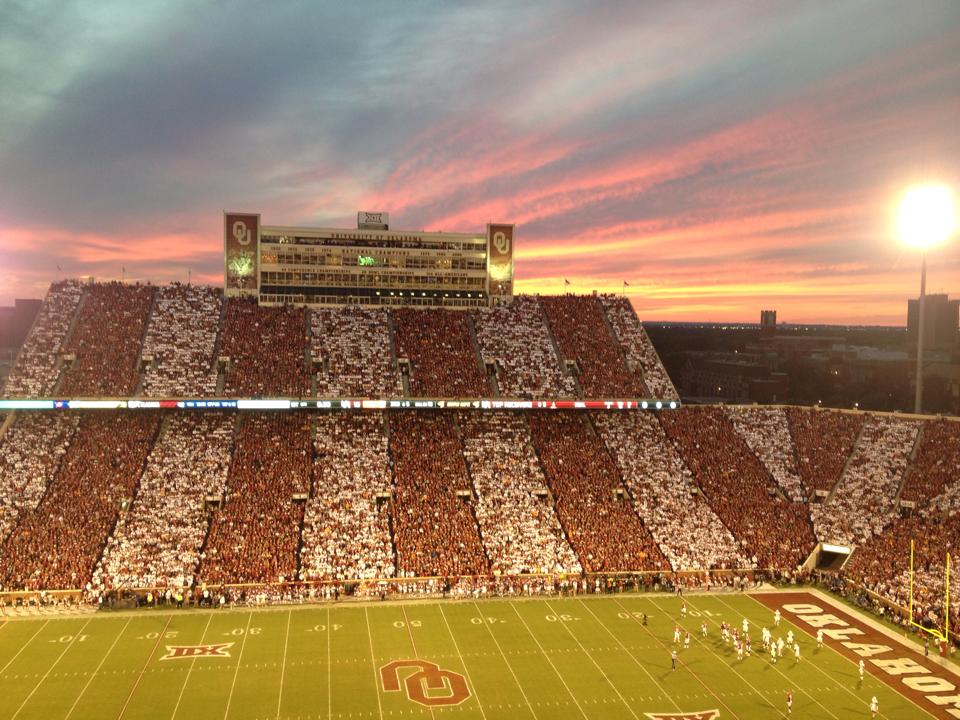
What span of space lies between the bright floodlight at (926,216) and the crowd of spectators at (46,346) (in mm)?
48675

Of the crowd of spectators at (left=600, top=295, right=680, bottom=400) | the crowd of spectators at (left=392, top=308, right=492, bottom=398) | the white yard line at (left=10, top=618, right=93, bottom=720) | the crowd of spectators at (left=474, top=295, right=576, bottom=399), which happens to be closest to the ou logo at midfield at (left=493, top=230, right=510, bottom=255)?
the crowd of spectators at (left=474, top=295, right=576, bottom=399)

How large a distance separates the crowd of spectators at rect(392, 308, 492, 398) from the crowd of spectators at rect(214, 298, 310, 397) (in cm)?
651

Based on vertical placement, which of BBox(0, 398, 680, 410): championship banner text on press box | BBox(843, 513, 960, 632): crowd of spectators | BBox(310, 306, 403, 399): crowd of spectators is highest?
BBox(310, 306, 403, 399): crowd of spectators

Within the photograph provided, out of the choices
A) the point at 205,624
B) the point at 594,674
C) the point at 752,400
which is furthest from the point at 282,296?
the point at 752,400

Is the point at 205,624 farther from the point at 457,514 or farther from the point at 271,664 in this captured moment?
the point at 457,514

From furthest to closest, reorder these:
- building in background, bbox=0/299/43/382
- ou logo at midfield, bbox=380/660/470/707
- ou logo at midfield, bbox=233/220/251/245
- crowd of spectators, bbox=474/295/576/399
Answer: building in background, bbox=0/299/43/382 < ou logo at midfield, bbox=233/220/251/245 < crowd of spectators, bbox=474/295/576/399 < ou logo at midfield, bbox=380/660/470/707

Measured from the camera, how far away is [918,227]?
43844mm

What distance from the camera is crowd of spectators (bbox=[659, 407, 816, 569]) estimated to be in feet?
128

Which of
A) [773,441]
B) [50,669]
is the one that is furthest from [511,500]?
[50,669]

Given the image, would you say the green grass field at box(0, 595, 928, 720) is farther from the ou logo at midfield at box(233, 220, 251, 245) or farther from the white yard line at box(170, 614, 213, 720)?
the ou logo at midfield at box(233, 220, 251, 245)

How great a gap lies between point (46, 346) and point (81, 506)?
14117 mm

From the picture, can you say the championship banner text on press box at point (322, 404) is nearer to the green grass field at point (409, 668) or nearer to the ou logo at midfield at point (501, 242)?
the green grass field at point (409, 668)

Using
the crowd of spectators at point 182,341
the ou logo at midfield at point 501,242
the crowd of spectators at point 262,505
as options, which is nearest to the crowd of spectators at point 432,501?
the crowd of spectators at point 262,505

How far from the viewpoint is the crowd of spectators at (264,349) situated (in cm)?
4556
